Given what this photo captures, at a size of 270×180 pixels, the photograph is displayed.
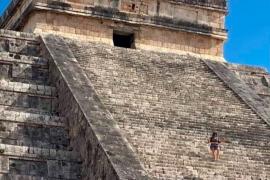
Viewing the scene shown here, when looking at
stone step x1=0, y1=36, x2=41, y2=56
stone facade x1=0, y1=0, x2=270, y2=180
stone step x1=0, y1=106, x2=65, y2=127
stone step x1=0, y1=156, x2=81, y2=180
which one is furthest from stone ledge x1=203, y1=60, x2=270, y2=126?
stone step x1=0, y1=156, x2=81, y2=180

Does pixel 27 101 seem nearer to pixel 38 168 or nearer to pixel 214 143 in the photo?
pixel 38 168

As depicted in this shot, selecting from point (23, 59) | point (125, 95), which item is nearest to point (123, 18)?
point (23, 59)

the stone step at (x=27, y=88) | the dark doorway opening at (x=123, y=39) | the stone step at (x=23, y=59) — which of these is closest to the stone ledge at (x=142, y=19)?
the dark doorway opening at (x=123, y=39)

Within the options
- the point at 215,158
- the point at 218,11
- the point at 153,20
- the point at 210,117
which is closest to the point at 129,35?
the point at 153,20

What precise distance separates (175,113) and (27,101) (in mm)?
2861

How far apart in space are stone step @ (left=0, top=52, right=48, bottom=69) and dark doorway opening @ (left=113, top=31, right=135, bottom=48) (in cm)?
369

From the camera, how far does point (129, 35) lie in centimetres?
2239

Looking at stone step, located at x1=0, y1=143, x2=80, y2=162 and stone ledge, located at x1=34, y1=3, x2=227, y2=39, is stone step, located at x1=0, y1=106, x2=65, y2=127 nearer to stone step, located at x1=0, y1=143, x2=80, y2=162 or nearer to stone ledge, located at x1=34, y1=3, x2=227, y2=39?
stone step, located at x1=0, y1=143, x2=80, y2=162

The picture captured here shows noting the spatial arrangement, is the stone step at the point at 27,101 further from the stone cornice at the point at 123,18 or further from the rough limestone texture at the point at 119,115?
the stone cornice at the point at 123,18

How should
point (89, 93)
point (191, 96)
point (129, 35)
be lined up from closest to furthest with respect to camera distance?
point (89, 93) < point (191, 96) < point (129, 35)

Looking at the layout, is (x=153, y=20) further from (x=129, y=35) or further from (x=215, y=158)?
(x=215, y=158)

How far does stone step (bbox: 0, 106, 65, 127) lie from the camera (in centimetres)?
1603

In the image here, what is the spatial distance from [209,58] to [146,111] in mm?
5338

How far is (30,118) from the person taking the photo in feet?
53.2
